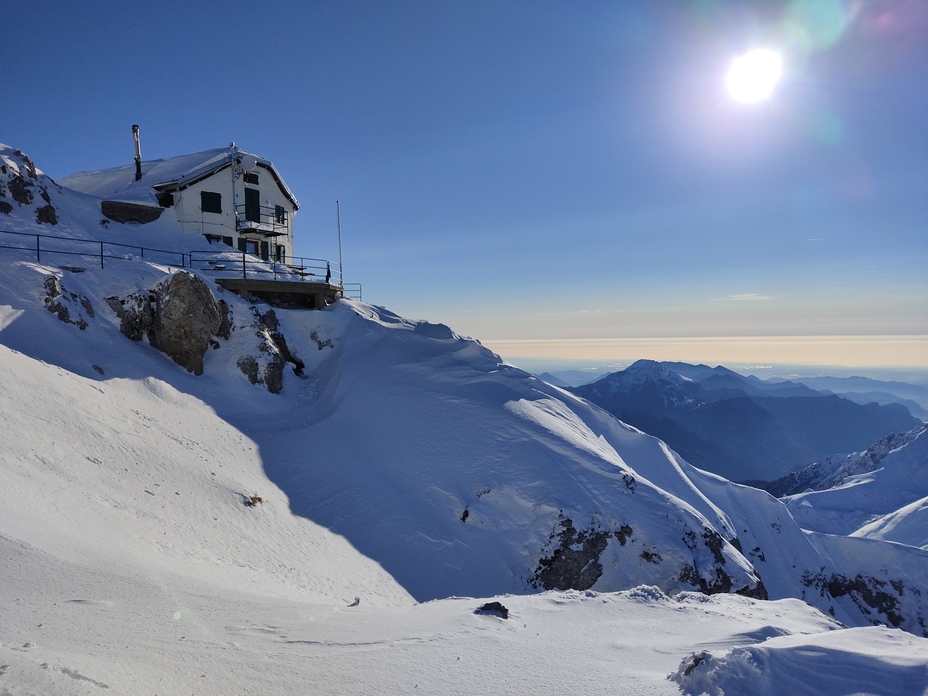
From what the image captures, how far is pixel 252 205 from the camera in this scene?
42.2m

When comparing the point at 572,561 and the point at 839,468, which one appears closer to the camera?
the point at 572,561

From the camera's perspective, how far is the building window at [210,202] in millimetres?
39094

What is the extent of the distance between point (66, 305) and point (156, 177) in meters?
24.7

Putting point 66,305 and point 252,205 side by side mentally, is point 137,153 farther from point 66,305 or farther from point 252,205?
point 66,305

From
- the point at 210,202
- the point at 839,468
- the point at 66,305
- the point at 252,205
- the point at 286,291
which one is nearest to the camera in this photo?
the point at 66,305

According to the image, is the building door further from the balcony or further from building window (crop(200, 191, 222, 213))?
building window (crop(200, 191, 222, 213))

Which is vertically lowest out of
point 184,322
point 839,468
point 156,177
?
point 839,468

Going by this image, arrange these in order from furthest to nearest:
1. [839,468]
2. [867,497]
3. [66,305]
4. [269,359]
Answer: [839,468]
[867,497]
[269,359]
[66,305]

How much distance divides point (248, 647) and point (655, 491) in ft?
68.8

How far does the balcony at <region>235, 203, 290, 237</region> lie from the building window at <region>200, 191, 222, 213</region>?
146cm

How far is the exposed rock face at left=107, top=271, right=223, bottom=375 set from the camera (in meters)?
23.7

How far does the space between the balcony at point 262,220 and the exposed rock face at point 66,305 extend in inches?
817

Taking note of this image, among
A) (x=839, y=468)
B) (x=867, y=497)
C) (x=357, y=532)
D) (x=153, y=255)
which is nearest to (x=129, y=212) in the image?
(x=153, y=255)

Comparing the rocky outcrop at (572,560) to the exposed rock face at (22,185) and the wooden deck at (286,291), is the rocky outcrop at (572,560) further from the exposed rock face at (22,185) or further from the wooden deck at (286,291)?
the exposed rock face at (22,185)
